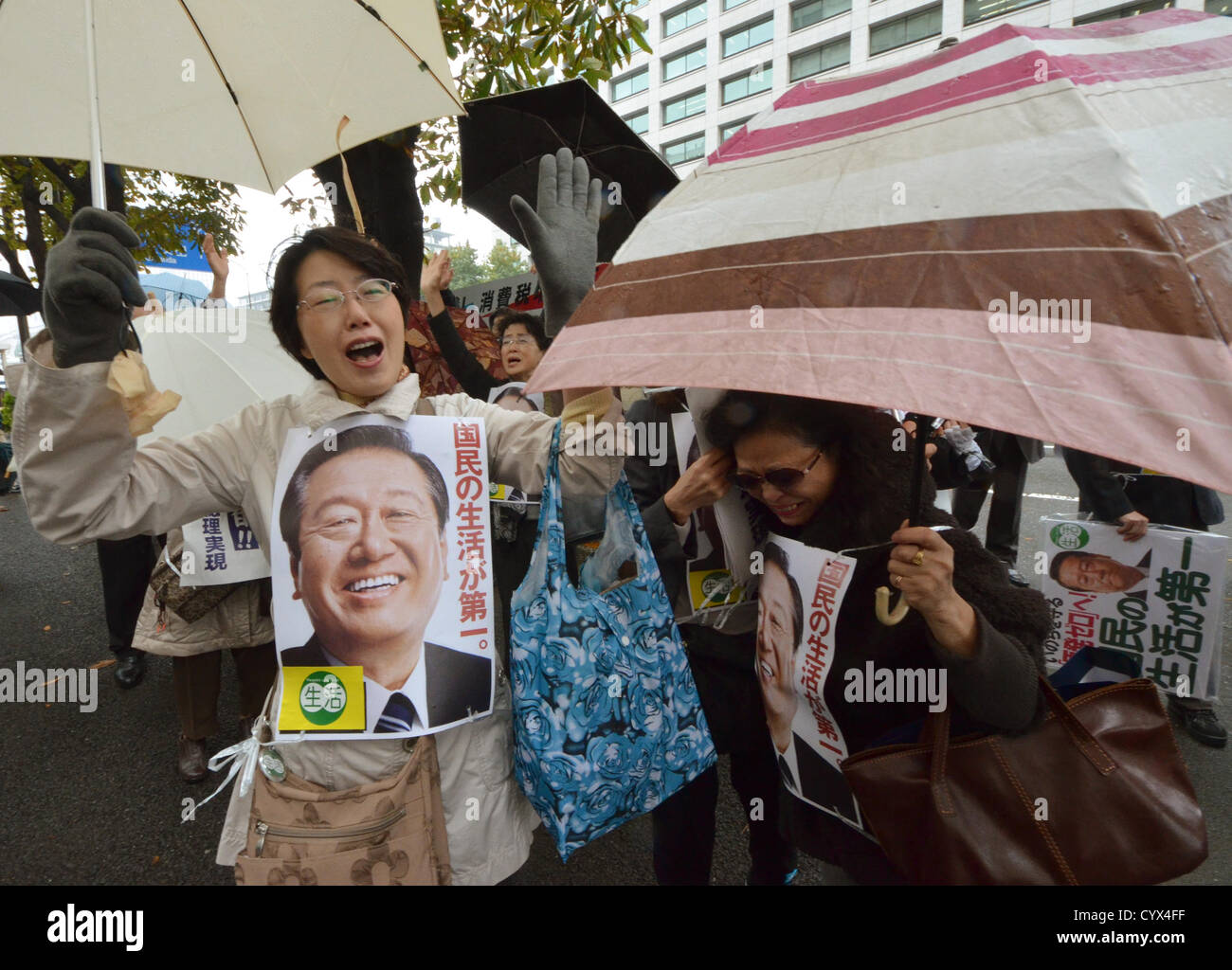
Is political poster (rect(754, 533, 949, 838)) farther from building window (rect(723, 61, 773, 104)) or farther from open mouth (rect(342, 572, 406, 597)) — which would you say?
building window (rect(723, 61, 773, 104))

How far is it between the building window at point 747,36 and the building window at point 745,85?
1222mm

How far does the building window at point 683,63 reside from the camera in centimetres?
3588

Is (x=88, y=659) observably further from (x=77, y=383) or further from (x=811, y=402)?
A: (x=811, y=402)

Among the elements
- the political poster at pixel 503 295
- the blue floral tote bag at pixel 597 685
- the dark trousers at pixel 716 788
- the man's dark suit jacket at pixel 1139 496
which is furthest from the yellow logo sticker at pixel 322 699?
the political poster at pixel 503 295

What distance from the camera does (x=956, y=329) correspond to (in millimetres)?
767

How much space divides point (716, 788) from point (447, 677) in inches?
34.7

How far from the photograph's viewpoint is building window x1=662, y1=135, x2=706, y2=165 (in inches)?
1432

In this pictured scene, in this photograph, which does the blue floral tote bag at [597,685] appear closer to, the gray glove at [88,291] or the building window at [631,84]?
the gray glove at [88,291]

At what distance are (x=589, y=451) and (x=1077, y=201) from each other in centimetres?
88

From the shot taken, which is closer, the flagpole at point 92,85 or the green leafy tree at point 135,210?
the flagpole at point 92,85

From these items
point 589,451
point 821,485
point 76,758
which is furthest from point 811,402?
point 76,758

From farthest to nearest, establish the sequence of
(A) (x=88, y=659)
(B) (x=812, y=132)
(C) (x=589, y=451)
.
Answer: (A) (x=88, y=659) → (C) (x=589, y=451) → (B) (x=812, y=132)

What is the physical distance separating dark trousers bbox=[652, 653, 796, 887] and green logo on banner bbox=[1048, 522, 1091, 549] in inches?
86.4

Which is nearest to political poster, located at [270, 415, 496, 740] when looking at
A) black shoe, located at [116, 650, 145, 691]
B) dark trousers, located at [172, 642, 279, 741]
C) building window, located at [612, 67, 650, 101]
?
dark trousers, located at [172, 642, 279, 741]
